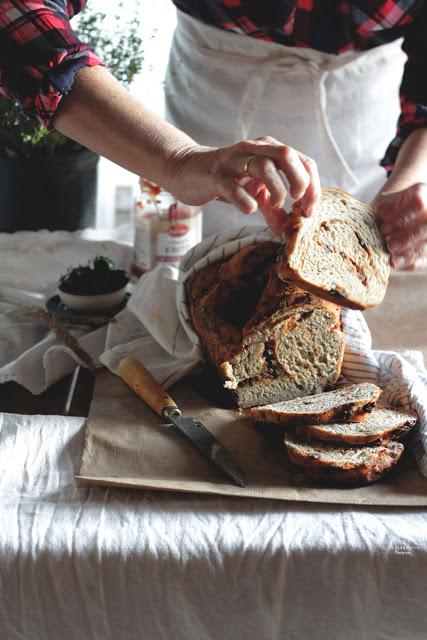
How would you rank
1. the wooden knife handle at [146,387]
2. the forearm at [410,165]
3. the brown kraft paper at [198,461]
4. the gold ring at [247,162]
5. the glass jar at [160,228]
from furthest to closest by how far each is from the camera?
the glass jar at [160,228] < the forearm at [410,165] < the wooden knife handle at [146,387] < the gold ring at [247,162] < the brown kraft paper at [198,461]

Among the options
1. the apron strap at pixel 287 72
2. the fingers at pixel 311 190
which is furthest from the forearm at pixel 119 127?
the apron strap at pixel 287 72

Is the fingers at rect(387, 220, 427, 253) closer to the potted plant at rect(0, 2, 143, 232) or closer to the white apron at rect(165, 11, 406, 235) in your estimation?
the white apron at rect(165, 11, 406, 235)

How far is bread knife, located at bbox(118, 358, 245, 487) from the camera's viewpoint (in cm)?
150

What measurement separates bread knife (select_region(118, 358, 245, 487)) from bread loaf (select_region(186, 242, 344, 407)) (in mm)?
115

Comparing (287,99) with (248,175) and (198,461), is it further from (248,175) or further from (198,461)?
(198,461)

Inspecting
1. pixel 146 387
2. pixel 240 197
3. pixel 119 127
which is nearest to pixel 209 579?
pixel 146 387

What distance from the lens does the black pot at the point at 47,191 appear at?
95.3 inches

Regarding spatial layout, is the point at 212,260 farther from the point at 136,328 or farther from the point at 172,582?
the point at 172,582

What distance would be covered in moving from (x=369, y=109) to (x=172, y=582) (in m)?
1.68

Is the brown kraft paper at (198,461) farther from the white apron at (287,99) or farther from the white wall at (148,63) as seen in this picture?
the white wall at (148,63)

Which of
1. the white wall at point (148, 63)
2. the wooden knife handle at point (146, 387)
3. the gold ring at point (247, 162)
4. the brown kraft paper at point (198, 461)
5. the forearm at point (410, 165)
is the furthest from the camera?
Result: the white wall at point (148, 63)

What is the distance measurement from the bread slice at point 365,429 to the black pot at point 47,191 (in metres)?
1.24

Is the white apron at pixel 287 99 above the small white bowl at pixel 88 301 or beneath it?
above

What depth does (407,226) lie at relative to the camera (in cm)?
177
